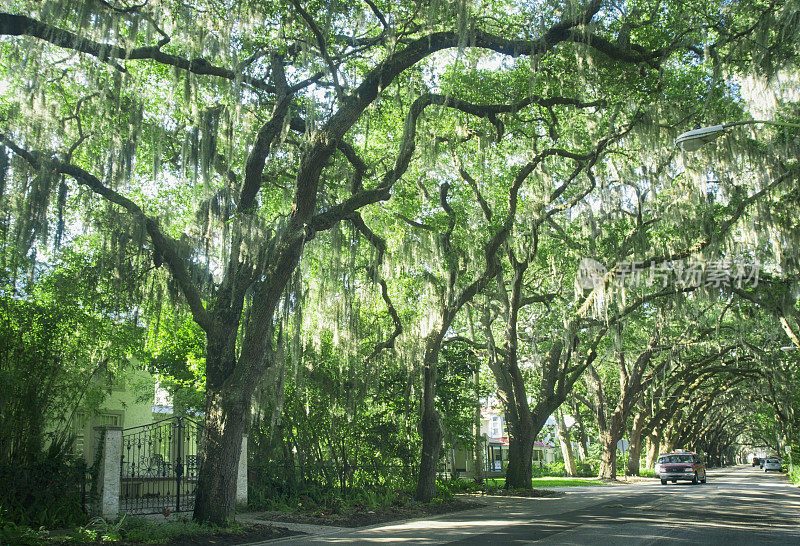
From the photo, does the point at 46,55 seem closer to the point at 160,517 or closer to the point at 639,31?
the point at 160,517

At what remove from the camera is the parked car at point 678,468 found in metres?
28.5

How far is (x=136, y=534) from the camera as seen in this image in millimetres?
9031

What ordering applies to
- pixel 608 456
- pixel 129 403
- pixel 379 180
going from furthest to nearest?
pixel 608 456 → pixel 129 403 → pixel 379 180

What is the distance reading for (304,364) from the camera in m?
14.9

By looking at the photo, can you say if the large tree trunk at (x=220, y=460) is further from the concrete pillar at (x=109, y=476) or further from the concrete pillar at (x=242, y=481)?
the concrete pillar at (x=242, y=481)

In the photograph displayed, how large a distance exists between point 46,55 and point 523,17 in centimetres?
1010

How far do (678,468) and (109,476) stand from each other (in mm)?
26092

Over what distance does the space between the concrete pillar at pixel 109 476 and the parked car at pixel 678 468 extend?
25.5 m

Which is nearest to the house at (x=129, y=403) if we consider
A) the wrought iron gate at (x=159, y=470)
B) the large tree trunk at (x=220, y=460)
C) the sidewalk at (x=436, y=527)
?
the wrought iron gate at (x=159, y=470)

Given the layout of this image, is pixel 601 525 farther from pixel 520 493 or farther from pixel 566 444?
pixel 566 444

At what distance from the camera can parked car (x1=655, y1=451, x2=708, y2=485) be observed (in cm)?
2852

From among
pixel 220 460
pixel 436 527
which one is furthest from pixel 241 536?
pixel 436 527

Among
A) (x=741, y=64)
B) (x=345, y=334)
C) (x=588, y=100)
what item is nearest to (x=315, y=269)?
(x=345, y=334)

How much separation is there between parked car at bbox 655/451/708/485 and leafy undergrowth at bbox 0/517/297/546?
23.8 m
